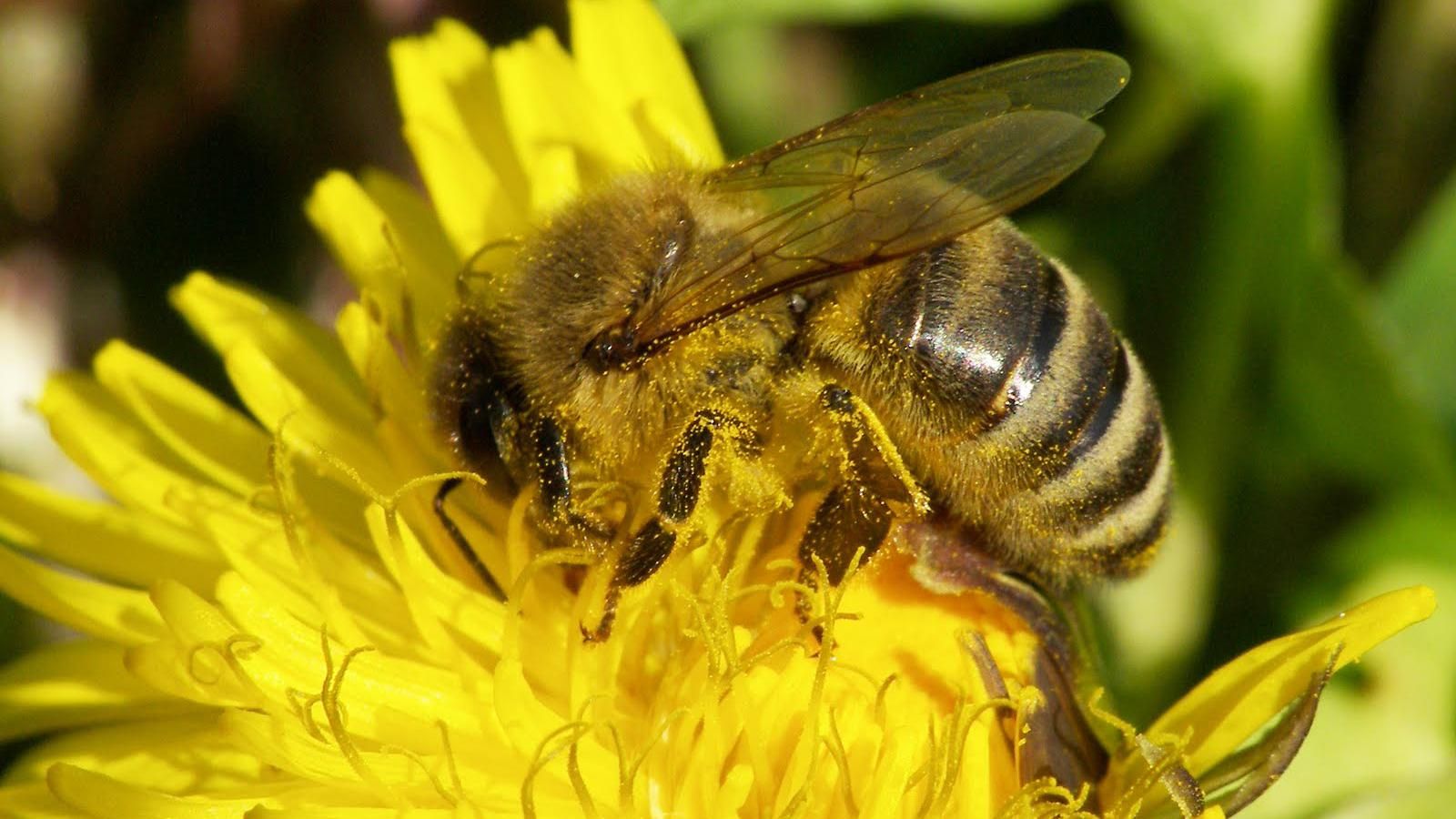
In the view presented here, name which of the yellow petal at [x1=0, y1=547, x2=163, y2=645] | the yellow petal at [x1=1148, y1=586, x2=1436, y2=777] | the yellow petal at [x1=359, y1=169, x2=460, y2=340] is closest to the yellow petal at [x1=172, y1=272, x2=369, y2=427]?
the yellow petal at [x1=359, y1=169, x2=460, y2=340]

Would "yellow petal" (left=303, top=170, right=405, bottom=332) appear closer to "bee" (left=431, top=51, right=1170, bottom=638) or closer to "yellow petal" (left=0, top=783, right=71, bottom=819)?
"bee" (left=431, top=51, right=1170, bottom=638)

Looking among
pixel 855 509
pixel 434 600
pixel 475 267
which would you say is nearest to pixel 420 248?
pixel 475 267

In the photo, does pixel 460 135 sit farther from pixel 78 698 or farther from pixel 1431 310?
pixel 1431 310

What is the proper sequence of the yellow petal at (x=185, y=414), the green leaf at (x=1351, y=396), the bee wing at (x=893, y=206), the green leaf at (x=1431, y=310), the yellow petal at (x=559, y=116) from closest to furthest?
the bee wing at (x=893, y=206)
the yellow petal at (x=185, y=414)
the yellow petal at (x=559, y=116)
the green leaf at (x=1351, y=396)
the green leaf at (x=1431, y=310)

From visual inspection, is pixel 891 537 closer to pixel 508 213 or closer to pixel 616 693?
pixel 616 693

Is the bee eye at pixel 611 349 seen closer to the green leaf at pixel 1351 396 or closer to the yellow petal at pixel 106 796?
the yellow petal at pixel 106 796

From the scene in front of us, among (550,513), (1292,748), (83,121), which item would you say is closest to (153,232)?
(83,121)

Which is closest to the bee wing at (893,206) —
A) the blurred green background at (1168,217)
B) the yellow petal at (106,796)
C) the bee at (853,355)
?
the bee at (853,355)
